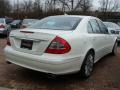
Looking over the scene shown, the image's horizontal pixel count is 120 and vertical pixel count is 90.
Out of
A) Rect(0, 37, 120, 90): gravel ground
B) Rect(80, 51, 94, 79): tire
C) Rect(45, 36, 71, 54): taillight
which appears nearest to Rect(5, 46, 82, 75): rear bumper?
Rect(45, 36, 71, 54): taillight

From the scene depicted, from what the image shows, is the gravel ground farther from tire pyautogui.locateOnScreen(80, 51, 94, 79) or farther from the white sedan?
the white sedan

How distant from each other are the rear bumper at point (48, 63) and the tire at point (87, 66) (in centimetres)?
28

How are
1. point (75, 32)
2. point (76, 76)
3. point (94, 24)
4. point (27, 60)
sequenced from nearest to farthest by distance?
point (27, 60), point (75, 32), point (76, 76), point (94, 24)

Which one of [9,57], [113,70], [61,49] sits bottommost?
[113,70]

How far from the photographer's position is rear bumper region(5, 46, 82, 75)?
14.0ft

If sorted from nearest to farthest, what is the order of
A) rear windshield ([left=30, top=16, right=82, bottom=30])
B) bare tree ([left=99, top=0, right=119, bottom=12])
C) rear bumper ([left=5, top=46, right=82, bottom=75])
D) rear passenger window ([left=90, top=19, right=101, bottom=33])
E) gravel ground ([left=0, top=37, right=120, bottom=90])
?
rear bumper ([left=5, top=46, right=82, bottom=75]) → gravel ground ([left=0, top=37, right=120, bottom=90]) → rear windshield ([left=30, top=16, right=82, bottom=30]) → rear passenger window ([left=90, top=19, right=101, bottom=33]) → bare tree ([left=99, top=0, right=119, bottom=12])

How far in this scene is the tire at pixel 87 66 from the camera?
504cm

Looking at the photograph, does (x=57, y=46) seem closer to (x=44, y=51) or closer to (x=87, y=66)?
(x=44, y=51)

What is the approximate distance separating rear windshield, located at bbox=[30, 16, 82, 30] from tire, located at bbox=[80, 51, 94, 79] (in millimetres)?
806

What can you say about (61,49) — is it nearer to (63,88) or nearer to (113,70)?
(63,88)

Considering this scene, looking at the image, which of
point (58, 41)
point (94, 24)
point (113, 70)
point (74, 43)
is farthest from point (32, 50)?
point (113, 70)

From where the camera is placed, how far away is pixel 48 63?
168 inches

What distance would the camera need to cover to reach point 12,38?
4.96 metres

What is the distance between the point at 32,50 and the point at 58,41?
0.61 m
